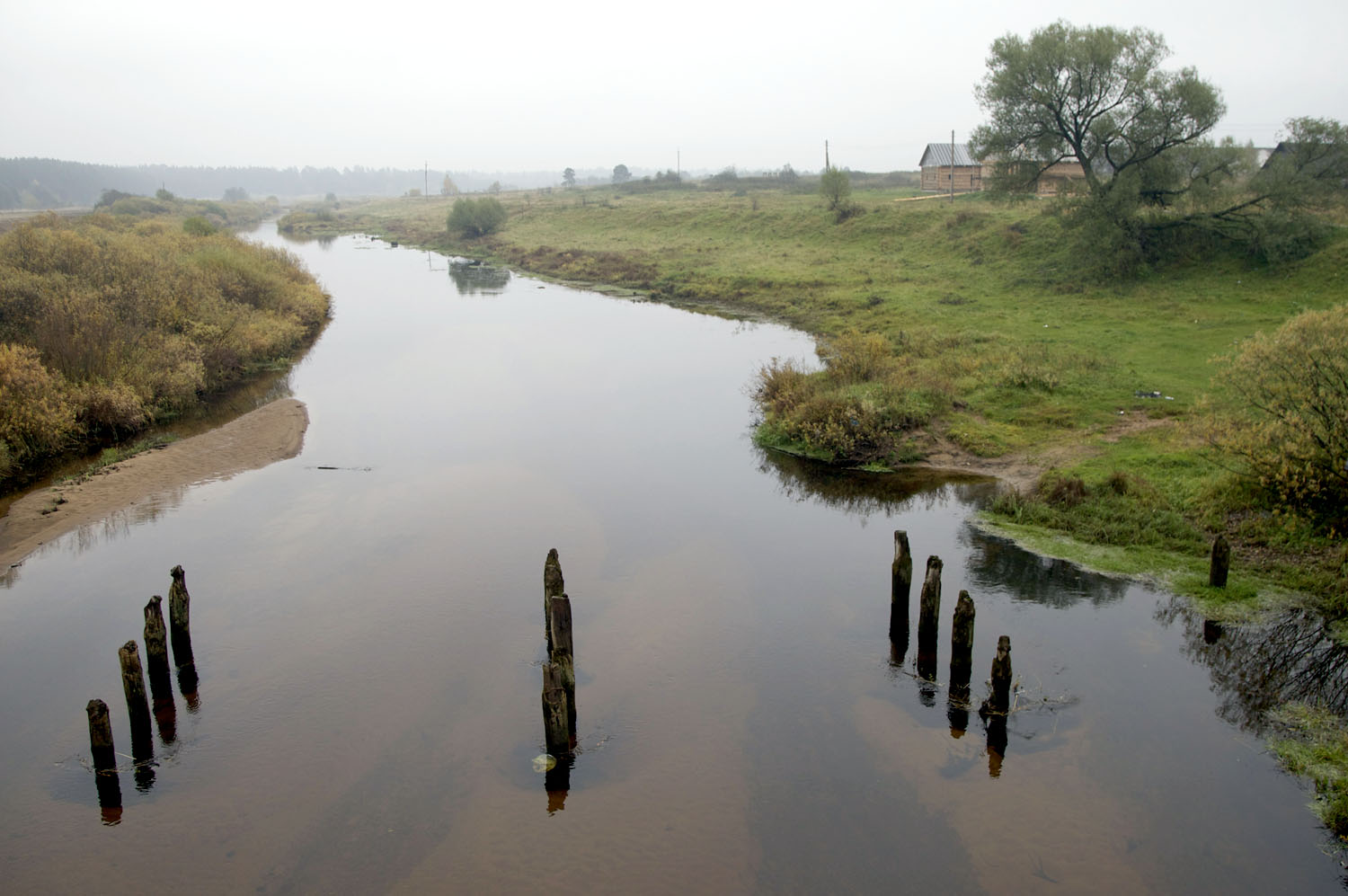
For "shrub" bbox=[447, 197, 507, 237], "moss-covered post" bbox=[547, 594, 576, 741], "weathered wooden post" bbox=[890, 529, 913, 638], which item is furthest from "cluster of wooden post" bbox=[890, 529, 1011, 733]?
"shrub" bbox=[447, 197, 507, 237]

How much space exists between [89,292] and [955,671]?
28.0 meters

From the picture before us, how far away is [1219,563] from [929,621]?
15.9 ft

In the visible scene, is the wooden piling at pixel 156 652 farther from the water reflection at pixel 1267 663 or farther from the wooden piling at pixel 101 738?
the water reflection at pixel 1267 663

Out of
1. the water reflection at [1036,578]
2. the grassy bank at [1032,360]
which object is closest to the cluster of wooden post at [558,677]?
the water reflection at [1036,578]

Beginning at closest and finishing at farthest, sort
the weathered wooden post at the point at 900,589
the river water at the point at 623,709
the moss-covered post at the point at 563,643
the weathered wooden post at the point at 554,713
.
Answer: the river water at the point at 623,709 → the weathered wooden post at the point at 554,713 → the moss-covered post at the point at 563,643 → the weathered wooden post at the point at 900,589

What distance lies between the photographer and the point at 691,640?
44.9 feet

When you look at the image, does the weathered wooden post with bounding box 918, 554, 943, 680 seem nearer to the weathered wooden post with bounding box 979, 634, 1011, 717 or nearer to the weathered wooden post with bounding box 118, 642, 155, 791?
the weathered wooden post with bounding box 979, 634, 1011, 717

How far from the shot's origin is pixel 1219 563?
1335 centimetres

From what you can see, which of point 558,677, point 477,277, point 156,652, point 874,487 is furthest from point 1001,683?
point 477,277

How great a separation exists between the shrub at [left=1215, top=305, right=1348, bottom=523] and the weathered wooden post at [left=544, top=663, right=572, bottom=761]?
35.4 feet

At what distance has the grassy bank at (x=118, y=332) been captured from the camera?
21.7 metres

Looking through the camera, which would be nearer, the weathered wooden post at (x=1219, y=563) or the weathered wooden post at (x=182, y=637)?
the weathered wooden post at (x=182, y=637)

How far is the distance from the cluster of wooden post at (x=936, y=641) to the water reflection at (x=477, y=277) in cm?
4082

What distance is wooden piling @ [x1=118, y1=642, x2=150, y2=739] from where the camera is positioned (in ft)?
33.7
